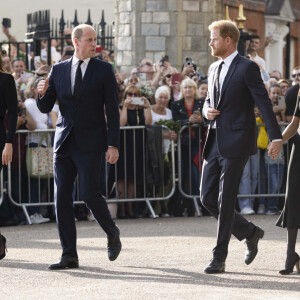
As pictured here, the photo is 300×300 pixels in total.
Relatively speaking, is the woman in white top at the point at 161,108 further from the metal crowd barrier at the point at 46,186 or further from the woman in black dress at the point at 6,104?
the woman in black dress at the point at 6,104

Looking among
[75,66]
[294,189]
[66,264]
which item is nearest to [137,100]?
[75,66]

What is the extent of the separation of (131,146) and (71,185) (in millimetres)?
5394

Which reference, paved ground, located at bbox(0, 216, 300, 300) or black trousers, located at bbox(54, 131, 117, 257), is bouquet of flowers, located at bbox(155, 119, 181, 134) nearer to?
paved ground, located at bbox(0, 216, 300, 300)

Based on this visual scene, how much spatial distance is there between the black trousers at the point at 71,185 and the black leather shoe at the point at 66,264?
4cm

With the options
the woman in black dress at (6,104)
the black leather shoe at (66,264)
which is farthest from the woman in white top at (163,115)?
the black leather shoe at (66,264)

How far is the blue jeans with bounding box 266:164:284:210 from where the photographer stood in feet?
50.1

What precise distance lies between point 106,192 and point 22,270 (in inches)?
219

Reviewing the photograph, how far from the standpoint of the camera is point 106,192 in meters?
14.9

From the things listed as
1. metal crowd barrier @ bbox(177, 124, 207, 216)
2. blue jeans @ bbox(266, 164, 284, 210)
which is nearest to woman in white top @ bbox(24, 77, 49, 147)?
metal crowd barrier @ bbox(177, 124, 207, 216)

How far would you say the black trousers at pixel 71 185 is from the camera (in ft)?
30.7

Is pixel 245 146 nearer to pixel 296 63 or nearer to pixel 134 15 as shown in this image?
pixel 134 15

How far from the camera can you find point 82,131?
30.6ft

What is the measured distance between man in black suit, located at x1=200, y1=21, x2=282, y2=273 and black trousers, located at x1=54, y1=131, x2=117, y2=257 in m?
0.91

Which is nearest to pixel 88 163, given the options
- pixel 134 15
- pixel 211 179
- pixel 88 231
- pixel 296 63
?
pixel 211 179
